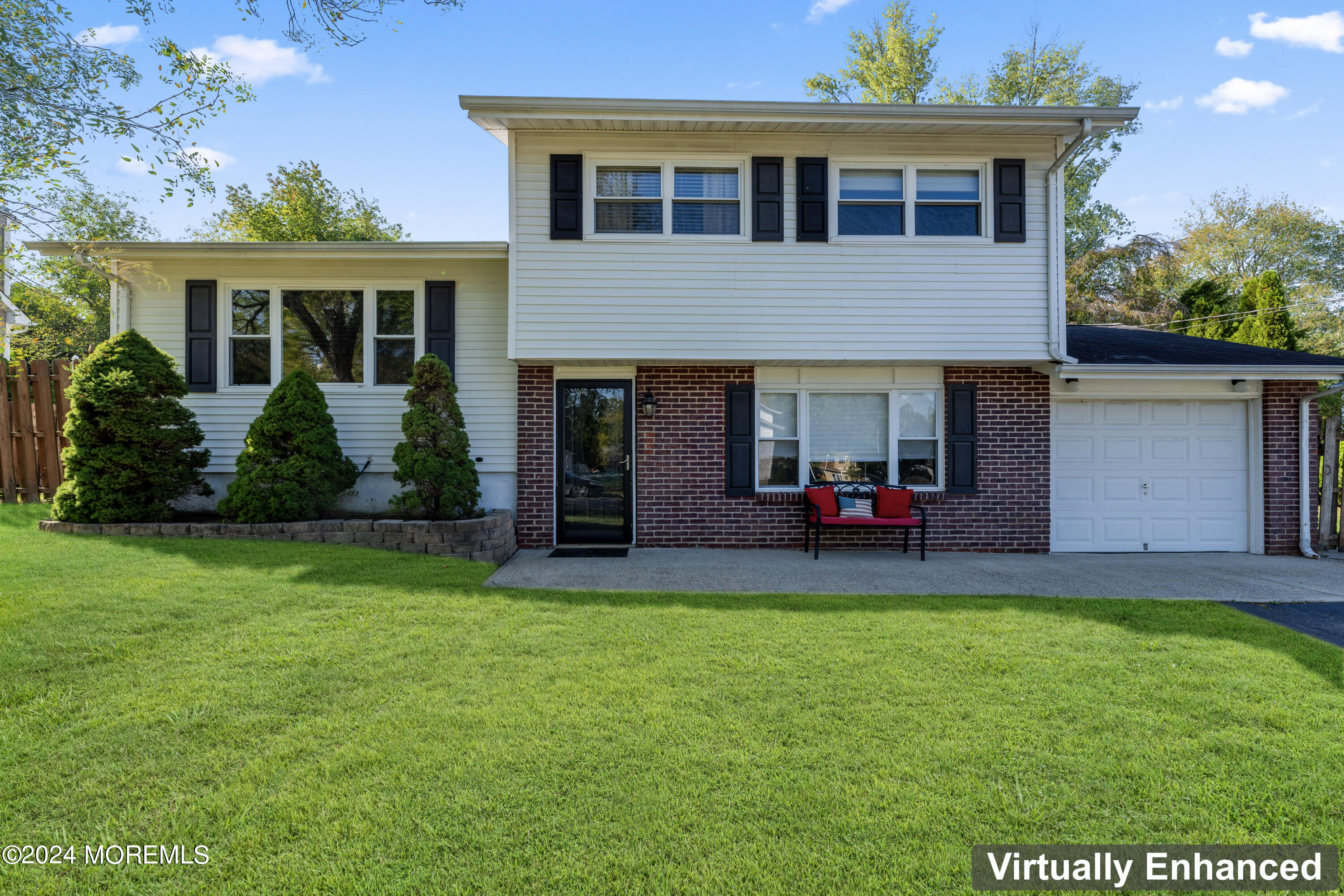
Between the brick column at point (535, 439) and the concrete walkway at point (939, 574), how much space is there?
2.61 feet

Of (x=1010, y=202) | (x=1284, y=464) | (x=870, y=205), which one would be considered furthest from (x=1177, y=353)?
(x=870, y=205)

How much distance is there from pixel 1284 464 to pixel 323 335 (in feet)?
44.1

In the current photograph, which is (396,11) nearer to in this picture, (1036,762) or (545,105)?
(545,105)

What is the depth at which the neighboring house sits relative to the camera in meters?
8.08

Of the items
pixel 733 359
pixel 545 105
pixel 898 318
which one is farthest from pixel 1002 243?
pixel 545 105

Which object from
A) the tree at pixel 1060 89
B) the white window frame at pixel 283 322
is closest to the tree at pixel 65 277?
the white window frame at pixel 283 322

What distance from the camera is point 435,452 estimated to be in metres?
7.45

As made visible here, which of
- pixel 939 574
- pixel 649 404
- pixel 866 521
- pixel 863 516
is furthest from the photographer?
pixel 649 404

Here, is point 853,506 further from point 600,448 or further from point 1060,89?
point 1060,89

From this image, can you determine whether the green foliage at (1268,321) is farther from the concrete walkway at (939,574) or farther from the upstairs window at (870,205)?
the upstairs window at (870,205)

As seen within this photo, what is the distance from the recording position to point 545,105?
7.54 metres

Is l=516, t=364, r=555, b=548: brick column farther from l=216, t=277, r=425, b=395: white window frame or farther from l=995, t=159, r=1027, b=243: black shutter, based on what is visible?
l=995, t=159, r=1027, b=243: black shutter

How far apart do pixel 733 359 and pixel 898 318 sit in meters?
2.22

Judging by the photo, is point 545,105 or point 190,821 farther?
point 545,105
